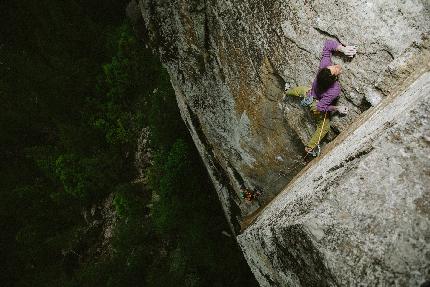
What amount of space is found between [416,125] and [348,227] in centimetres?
84

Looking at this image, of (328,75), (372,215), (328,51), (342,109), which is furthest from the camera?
(342,109)

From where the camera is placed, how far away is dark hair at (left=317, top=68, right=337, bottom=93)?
3.24 metres

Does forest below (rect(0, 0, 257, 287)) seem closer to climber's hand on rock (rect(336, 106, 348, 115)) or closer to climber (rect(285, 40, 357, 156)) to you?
climber (rect(285, 40, 357, 156))

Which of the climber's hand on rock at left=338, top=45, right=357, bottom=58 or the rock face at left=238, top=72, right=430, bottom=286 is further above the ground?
the climber's hand on rock at left=338, top=45, right=357, bottom=58

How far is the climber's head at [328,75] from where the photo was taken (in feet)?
10.6

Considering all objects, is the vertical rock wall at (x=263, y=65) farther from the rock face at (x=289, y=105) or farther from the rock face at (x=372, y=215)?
the rock face at (x=372, y=215)

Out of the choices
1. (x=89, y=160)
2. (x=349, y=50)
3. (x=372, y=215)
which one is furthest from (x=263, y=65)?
(x=89, y=160)

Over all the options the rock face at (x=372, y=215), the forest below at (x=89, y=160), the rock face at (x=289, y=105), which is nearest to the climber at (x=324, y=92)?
the rock face at (x=289, y=105)

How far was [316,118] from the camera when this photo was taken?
12.2ft

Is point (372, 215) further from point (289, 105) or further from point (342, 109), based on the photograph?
point (289, 105)

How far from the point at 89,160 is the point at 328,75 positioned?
5.28 m

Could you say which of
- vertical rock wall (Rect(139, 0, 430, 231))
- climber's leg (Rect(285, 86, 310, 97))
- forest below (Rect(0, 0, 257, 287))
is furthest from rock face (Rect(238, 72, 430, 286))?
forest below (Rect(0, 0, 257, 287))

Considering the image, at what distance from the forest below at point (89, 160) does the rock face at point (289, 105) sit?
4.99 ft

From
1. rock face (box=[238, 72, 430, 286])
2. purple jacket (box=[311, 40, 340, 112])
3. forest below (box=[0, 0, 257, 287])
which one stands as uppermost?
forest below (box=[0, 0, 257, 287])
